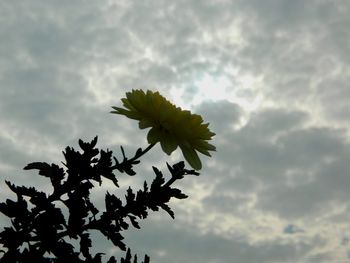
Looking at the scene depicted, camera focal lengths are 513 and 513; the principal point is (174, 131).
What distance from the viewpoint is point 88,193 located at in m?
2.81

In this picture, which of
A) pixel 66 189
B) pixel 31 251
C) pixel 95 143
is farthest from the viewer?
pixel 95 143

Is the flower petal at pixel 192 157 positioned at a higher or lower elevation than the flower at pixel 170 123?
lower

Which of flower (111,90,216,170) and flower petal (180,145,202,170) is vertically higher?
flower (111,90,216,170)

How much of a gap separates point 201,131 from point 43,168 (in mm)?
940

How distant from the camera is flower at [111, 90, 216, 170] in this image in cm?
295

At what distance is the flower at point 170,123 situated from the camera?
2953 millimetres

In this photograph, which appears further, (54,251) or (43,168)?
(43,168)

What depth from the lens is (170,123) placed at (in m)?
3.00

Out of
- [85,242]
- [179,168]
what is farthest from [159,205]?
[85,242]

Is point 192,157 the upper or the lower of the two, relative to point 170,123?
lower

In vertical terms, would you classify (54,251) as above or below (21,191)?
below

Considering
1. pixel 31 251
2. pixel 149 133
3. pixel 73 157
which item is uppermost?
pixel 149 133

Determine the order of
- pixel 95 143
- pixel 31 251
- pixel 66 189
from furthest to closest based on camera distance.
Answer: pixel 95 143
pixel 66 189
pixel 31 251

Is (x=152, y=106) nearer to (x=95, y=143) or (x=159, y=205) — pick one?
(x=95, y=143)
